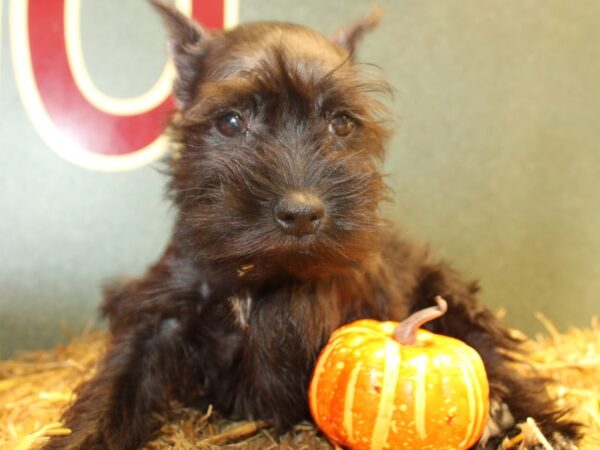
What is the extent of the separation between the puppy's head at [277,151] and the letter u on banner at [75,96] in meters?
1.14

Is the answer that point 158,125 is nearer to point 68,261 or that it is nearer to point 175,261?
point 68,261

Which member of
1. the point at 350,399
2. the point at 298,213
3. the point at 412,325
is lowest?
the point at 350,399

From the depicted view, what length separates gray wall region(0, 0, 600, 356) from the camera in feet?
12.1

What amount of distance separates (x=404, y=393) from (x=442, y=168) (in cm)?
237

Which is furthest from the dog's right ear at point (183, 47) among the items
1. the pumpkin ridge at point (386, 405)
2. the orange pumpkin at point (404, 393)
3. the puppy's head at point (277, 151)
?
the pumpkin ridge at point (386, 405)

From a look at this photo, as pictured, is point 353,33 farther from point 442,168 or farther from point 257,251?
point 442,168

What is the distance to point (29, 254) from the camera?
12.1 feet

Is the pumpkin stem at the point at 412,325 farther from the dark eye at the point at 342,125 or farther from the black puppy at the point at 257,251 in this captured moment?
the dark eye at the point at 342,125

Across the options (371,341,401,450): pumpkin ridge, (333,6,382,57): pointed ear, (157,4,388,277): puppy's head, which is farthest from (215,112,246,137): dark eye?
(371,341,401,450): pumpkin ridge

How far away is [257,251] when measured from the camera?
6.63 ft

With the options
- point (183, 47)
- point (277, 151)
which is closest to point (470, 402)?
point (277, 151)

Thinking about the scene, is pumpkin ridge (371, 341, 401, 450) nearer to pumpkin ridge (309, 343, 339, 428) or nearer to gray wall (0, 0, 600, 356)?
pumpkin ridge (309, 343, 339, 428)

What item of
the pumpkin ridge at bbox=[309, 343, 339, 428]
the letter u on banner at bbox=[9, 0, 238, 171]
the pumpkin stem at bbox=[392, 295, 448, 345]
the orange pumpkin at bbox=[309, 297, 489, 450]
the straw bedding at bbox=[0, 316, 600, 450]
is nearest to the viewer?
the orange pumpkin at bbox=[309, 297, 489, 450]

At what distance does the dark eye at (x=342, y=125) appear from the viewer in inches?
96.7
